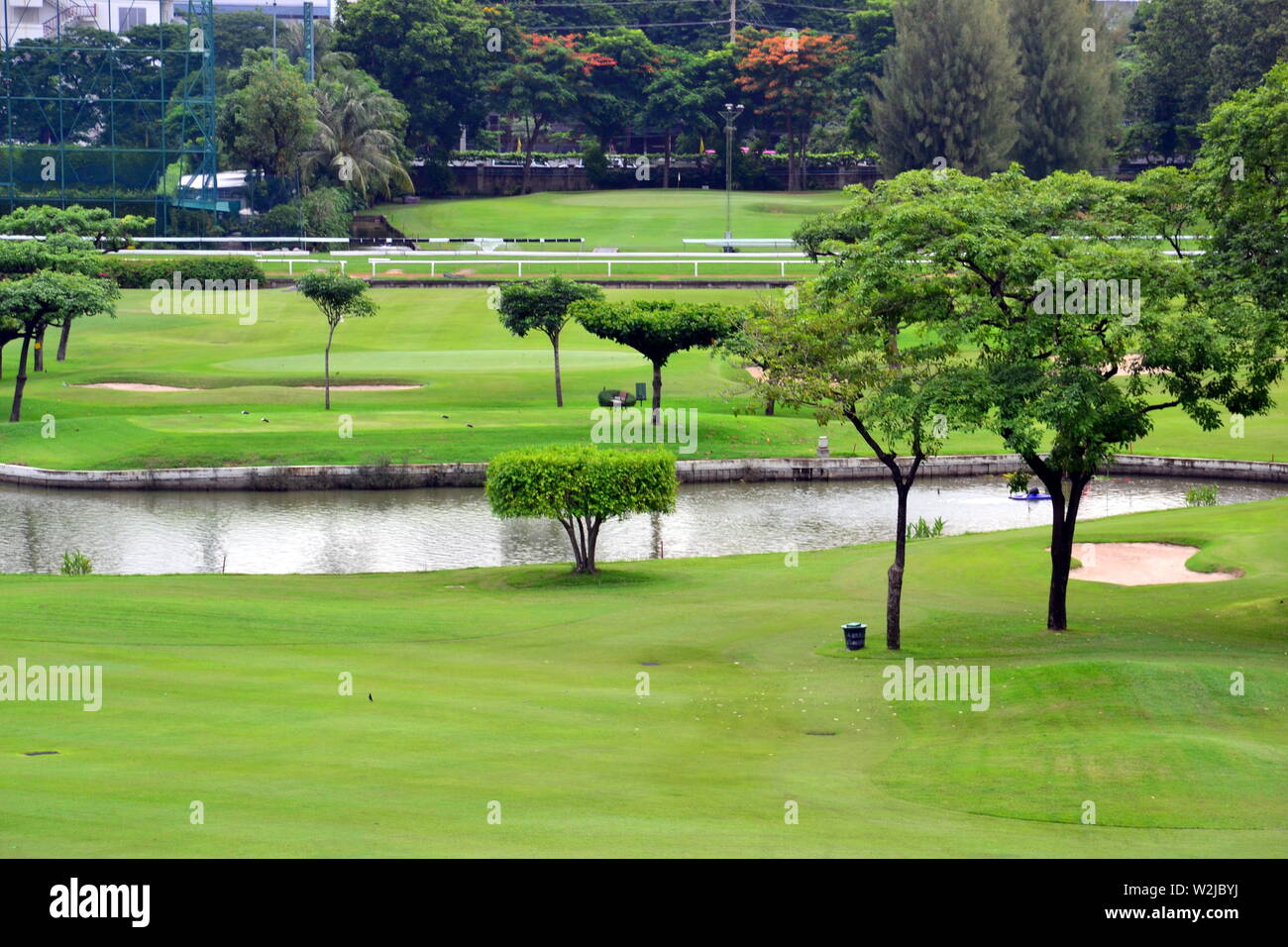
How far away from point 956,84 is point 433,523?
73728 mm

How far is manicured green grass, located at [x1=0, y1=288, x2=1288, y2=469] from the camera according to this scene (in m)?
53.9

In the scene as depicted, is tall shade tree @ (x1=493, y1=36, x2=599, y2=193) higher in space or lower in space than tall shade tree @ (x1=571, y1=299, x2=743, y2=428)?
higher

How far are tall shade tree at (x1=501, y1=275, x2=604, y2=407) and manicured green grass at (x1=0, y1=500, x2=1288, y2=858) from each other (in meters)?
23.8

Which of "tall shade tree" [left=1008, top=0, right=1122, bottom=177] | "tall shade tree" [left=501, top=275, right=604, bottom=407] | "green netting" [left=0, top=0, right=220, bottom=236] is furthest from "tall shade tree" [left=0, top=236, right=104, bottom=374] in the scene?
"tall shade tree" [left=1008, top=0, right=1122, bottom=177]

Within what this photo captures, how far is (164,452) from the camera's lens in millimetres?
52938

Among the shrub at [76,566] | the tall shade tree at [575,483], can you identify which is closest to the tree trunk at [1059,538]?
the tall shade tree at [575,483]

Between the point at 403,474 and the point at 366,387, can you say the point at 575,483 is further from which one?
the point at 366,387

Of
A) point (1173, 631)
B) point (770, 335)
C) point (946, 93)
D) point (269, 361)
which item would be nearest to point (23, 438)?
point (269, 361)

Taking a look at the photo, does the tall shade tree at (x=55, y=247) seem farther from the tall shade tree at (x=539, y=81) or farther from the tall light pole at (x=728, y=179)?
the tall shade tree at (x=539, y=81)

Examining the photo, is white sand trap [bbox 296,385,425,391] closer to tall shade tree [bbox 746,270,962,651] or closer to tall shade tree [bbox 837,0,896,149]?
tall shade tree [bbox 746,270,962,651]

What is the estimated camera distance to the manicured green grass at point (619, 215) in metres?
119

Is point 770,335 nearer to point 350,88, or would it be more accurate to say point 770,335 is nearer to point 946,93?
point 946,93

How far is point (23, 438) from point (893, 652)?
Result: 3828 cm

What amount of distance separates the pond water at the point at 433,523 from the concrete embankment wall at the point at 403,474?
54 cm
